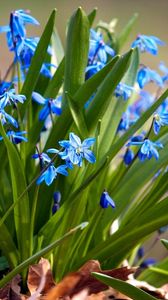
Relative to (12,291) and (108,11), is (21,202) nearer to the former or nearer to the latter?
(12,291)

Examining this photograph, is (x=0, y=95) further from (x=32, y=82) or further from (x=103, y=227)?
(x=103, y=227)

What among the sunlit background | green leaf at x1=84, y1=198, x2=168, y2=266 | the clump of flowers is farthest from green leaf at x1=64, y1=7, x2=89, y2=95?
the sunlit background

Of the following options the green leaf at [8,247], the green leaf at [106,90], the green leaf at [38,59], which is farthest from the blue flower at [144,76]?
the green leaf at [8,247]

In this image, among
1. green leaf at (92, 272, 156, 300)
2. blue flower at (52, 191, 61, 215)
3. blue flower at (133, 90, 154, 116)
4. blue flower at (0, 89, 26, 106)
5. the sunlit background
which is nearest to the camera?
green leaf at (92, 272, 156, 300)

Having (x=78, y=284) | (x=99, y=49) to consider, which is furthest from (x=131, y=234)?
(x=99, y=49)

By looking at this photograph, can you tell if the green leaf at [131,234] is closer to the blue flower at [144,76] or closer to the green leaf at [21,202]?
the green leaf at [21,202]

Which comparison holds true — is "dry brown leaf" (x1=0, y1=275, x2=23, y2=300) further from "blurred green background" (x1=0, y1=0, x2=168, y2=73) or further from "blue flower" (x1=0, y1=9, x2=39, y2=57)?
"blurred green background" (x1=0, y1=0, x2=168, y2=73)
